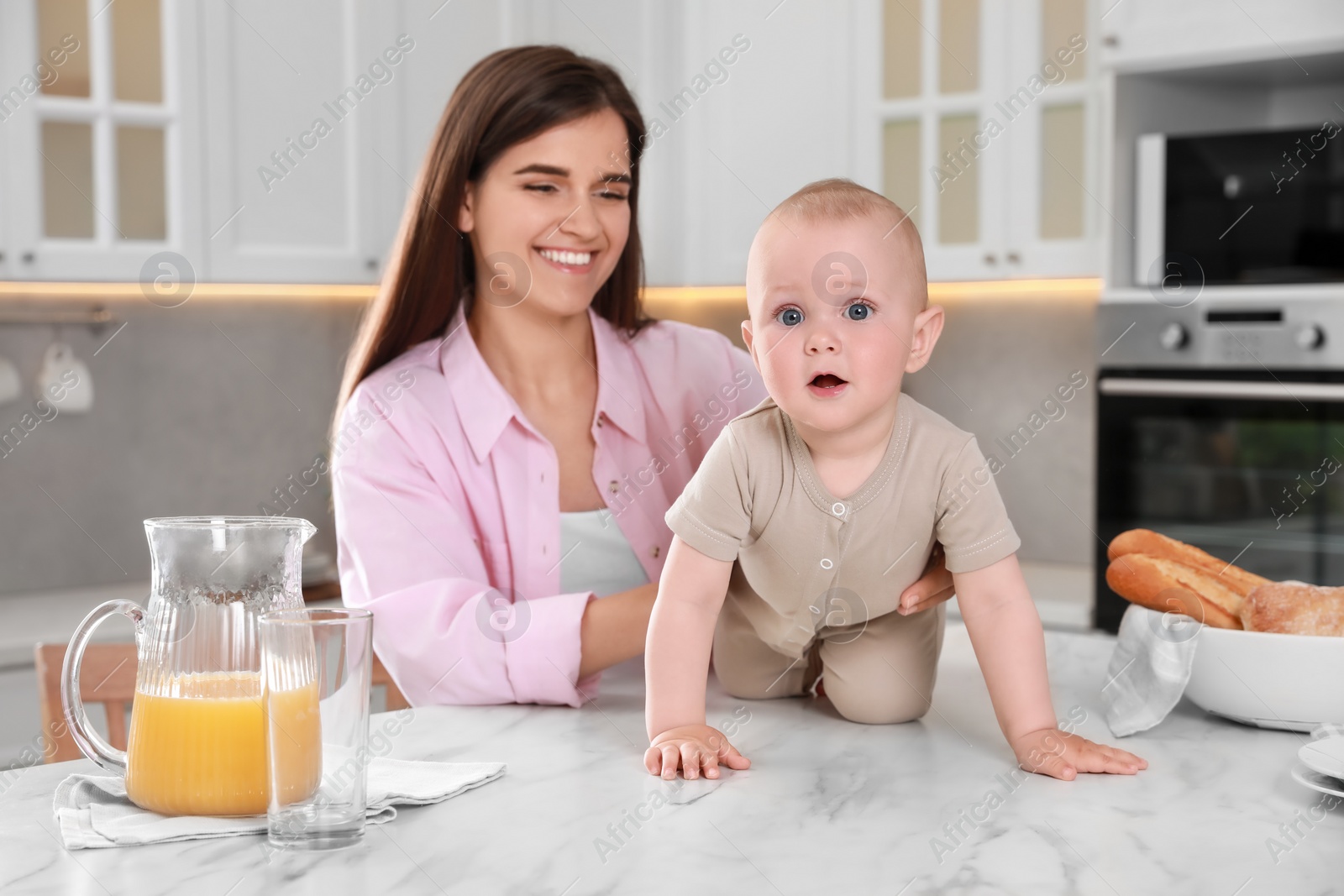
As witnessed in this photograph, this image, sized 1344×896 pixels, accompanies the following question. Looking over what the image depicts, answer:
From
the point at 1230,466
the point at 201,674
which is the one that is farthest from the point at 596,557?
the point at 1230,466

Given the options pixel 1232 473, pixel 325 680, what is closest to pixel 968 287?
pixel 1232 473

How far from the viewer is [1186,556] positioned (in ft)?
3.12

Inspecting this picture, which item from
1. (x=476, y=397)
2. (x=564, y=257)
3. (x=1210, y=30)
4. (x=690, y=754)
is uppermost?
(x=1210, y=30)

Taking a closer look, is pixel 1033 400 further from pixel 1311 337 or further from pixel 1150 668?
pixel 1150 668

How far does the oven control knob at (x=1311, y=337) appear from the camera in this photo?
2.13 meters

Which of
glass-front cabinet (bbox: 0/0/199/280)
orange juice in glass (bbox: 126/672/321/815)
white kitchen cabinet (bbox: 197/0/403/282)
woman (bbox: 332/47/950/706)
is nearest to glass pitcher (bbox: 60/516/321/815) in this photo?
orange juice in glass (bbox: 126/672/321/815)

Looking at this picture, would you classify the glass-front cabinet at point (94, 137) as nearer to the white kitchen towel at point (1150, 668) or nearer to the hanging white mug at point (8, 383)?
the hanging white mug at point (8, 383)

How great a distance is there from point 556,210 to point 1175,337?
142 centimetres

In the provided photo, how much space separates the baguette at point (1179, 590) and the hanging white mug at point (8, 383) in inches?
93.8

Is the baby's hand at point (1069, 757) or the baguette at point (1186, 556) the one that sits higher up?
the baguette at point (1186, 556)

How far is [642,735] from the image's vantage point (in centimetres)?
90

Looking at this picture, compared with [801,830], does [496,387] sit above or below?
above

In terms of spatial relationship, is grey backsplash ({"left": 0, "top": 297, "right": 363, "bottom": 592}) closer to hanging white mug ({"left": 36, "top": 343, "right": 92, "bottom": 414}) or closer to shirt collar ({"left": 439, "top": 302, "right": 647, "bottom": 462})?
hanging white mug ({"left": 36, "top": 343, "right": 92, "bottom": 414})

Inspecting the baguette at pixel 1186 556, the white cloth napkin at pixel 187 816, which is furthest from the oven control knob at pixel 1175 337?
the white cloth napkin at pixel 187 816
